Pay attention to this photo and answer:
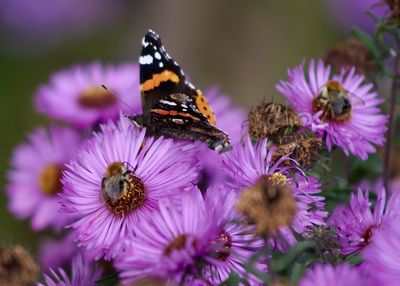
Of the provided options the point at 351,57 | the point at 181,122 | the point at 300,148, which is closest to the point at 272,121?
the point at 300,148

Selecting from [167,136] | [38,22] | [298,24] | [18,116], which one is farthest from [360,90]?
[38,22]

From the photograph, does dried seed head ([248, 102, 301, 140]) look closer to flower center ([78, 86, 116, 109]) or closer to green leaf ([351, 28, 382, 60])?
green leaf ([351, 28, 382, 60])

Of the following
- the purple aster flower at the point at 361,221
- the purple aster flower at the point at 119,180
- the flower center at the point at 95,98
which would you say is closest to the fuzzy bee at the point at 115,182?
the purple aster flower at the point at 119,180

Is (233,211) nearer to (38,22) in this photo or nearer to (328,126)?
(328,126)

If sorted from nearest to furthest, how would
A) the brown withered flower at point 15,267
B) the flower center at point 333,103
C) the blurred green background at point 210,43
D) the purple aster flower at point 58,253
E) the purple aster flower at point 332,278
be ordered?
the purple aster flower at point 332,278, the brown withered flower at point 15,267, the flower center at point 333,103, the purple aster flower at point 58,253, the blurred green background at point 210,43

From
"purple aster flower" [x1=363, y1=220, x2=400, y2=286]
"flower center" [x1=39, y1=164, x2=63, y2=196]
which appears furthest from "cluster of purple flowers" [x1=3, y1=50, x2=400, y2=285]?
"flower center" [x1=39, y1=164, x2=63, y2=196]

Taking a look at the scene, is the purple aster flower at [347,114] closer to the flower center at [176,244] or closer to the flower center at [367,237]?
the flower center at [367,237]
